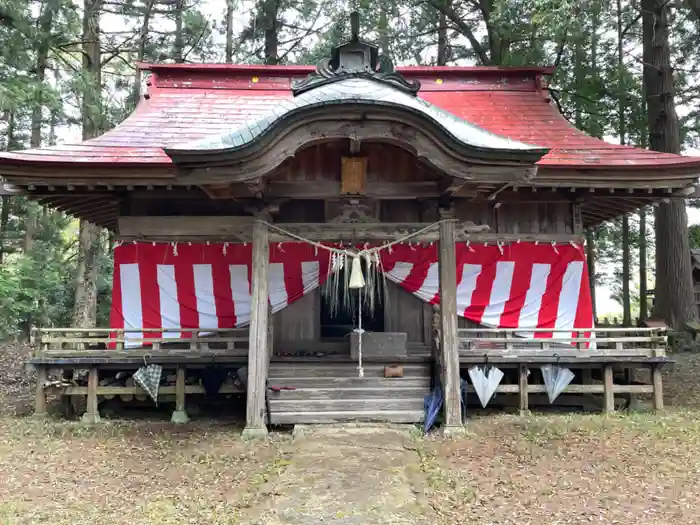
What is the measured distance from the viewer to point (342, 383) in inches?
293

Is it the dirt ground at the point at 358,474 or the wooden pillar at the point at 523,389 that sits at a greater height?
the wooden pillar at the point at 523,389

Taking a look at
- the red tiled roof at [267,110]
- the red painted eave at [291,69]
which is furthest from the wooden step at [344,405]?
the red painted eave at [291,69]

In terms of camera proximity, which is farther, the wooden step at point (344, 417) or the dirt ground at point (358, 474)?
the wooden step at point (344, 417)

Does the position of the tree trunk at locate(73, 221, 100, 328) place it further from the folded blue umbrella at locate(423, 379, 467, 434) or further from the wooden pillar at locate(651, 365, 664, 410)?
the wooden pillar at locate(651, 365, 664, 410)

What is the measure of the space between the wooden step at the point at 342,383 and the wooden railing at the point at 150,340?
0.90 metres

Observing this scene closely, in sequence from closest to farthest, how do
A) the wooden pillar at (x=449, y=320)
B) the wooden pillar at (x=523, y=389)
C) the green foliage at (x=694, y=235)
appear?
1. the wooden pillar at (x=449, y=320)
2. the wooden pillar at (x=523, y=389)
3. the green foliage at (x=694, y=235)

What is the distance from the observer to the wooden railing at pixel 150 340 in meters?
7.67

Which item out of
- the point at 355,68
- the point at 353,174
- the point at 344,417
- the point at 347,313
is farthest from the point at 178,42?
the point at 344,417

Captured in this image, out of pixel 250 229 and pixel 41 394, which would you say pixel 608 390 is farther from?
pixel 41 394

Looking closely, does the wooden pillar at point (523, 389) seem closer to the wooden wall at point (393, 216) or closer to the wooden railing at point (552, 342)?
the wooden railing at point (552, 342)

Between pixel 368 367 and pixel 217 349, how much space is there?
8.60ft

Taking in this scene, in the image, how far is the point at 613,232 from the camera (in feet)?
68.7

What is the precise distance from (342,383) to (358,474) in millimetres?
2441

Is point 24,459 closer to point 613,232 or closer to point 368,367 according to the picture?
point 368,367
